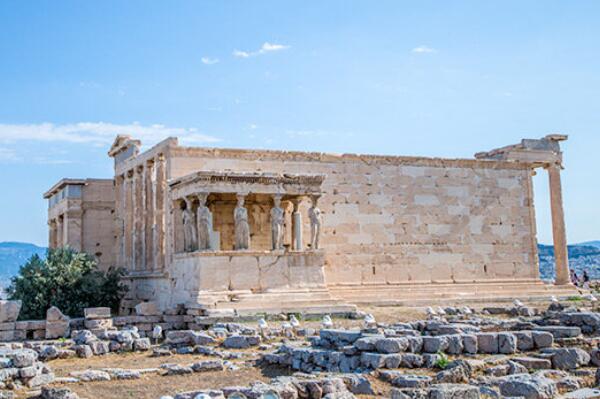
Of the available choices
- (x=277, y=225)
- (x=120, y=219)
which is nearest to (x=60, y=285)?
(x=120, y=219)

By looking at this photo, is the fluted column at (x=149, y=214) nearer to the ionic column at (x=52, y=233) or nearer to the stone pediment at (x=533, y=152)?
the ionic column at (x=52, y=233)

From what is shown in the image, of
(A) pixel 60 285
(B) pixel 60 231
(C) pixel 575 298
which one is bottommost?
(C) pixel 575 298

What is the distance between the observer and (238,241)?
62.5 feet

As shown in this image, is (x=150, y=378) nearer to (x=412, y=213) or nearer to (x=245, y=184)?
(x=245, y=184)

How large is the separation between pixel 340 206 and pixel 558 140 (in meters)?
9.02

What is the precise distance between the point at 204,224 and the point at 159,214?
3650mm

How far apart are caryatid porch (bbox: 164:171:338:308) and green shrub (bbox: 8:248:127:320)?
286 centimetres

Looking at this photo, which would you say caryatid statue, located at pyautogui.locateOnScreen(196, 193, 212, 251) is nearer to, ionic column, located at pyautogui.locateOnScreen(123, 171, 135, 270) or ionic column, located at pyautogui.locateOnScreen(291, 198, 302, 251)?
ionic column, located at pyautogui.locateOnScreen(291, 198, 302, 251)

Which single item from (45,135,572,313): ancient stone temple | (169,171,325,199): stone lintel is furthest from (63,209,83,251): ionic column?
(169,171,325,199): stone lintel

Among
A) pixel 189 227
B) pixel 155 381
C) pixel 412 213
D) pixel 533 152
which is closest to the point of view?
pixel 155 381

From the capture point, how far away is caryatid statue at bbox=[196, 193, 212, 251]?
740 inches

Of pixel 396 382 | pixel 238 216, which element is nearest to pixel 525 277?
pixel 238 216

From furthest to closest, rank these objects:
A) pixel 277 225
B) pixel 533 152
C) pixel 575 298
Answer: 1. pixel 533 152
2. pixel 575 298
3. pixel 277 225

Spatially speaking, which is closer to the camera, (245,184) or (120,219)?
(245,184)
